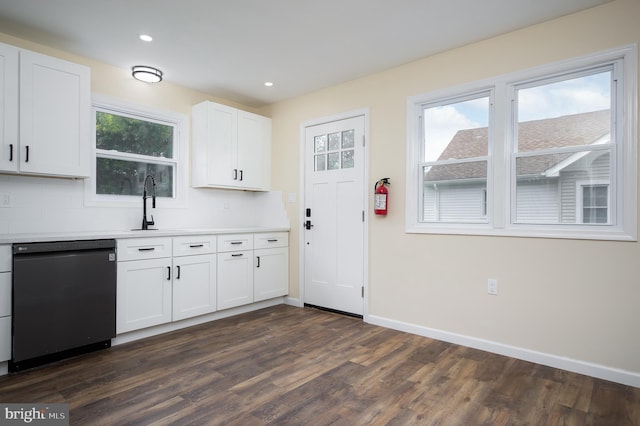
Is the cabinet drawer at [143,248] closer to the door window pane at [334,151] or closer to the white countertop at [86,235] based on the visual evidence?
the white countertop at [86,235]

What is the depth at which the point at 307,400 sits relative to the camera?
218 centimetres

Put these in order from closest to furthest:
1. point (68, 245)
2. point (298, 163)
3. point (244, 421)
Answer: point (244, 421) < point (68, 245) < point (298, 163)

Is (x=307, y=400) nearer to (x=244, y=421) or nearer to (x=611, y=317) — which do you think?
(x=244, y=421)

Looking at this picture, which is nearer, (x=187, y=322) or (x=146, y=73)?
(x=146, y=73)

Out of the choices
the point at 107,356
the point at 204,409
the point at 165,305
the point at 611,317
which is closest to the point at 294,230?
the point at 165,305

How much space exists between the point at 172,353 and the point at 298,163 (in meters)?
2.60

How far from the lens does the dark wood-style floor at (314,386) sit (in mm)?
2008

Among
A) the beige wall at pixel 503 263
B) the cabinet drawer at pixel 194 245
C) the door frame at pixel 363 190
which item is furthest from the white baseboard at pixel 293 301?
the cabinet drawer at pixel 194 245

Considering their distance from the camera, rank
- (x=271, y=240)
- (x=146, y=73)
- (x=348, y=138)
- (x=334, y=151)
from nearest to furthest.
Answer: (x=146, y=73), (x=348, y=138), (x=334, y=151), (x=271, y=240)

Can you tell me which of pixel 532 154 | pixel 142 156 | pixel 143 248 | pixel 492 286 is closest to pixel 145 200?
pixel 142 156

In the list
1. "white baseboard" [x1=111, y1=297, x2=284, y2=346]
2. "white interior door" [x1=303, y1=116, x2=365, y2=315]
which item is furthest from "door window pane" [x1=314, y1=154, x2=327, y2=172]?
"white baseboard" [x1=111, y1=297, x2=284, y2=346]

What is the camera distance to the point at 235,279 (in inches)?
157

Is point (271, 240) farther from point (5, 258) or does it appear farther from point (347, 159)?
point (5, 258)

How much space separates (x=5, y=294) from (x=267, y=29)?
9.10ft
